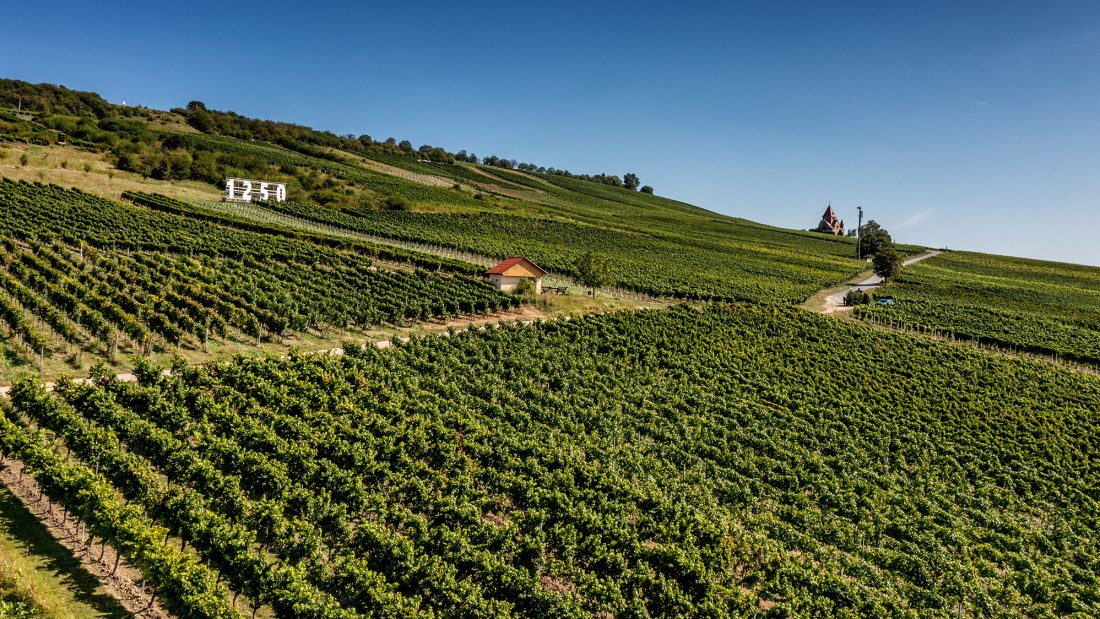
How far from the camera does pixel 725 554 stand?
23.5 meters

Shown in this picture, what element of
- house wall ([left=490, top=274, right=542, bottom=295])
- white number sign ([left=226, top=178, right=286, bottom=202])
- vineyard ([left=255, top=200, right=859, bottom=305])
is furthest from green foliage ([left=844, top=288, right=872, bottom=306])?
white number sign ([left=226, top=178, right=286, bottom=202])

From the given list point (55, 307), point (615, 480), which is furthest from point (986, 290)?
point (55, 307)

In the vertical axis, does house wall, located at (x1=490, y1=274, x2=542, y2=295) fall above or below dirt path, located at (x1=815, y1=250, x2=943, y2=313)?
below

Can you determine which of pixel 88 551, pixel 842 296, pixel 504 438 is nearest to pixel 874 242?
pixel 842 296

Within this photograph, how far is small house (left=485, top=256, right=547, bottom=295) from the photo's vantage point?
61.0 m

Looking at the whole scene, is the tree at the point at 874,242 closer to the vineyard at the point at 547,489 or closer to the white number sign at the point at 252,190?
the vineyard at the point at 547,489

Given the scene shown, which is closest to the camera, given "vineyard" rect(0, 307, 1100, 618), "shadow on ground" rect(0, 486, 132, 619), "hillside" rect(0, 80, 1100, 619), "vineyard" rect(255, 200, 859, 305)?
"shadow on ground" rect(0, 486, 132, 619)

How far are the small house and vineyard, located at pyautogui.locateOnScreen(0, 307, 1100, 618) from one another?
1587 cm

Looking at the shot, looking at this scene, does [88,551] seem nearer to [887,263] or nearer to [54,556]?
[54,556]

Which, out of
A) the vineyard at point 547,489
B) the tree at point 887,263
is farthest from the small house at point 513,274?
the tree at point 887,263

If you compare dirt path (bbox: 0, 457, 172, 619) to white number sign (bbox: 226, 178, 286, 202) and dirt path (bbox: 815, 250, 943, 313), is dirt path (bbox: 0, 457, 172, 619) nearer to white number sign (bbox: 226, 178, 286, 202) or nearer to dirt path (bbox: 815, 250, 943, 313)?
dirt path (bbox: 815, 250, 943, 313)

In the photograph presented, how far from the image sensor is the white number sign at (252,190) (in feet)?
353

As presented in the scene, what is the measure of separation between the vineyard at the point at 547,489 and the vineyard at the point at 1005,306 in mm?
27130

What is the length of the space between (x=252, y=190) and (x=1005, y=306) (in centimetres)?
Result: 13260
